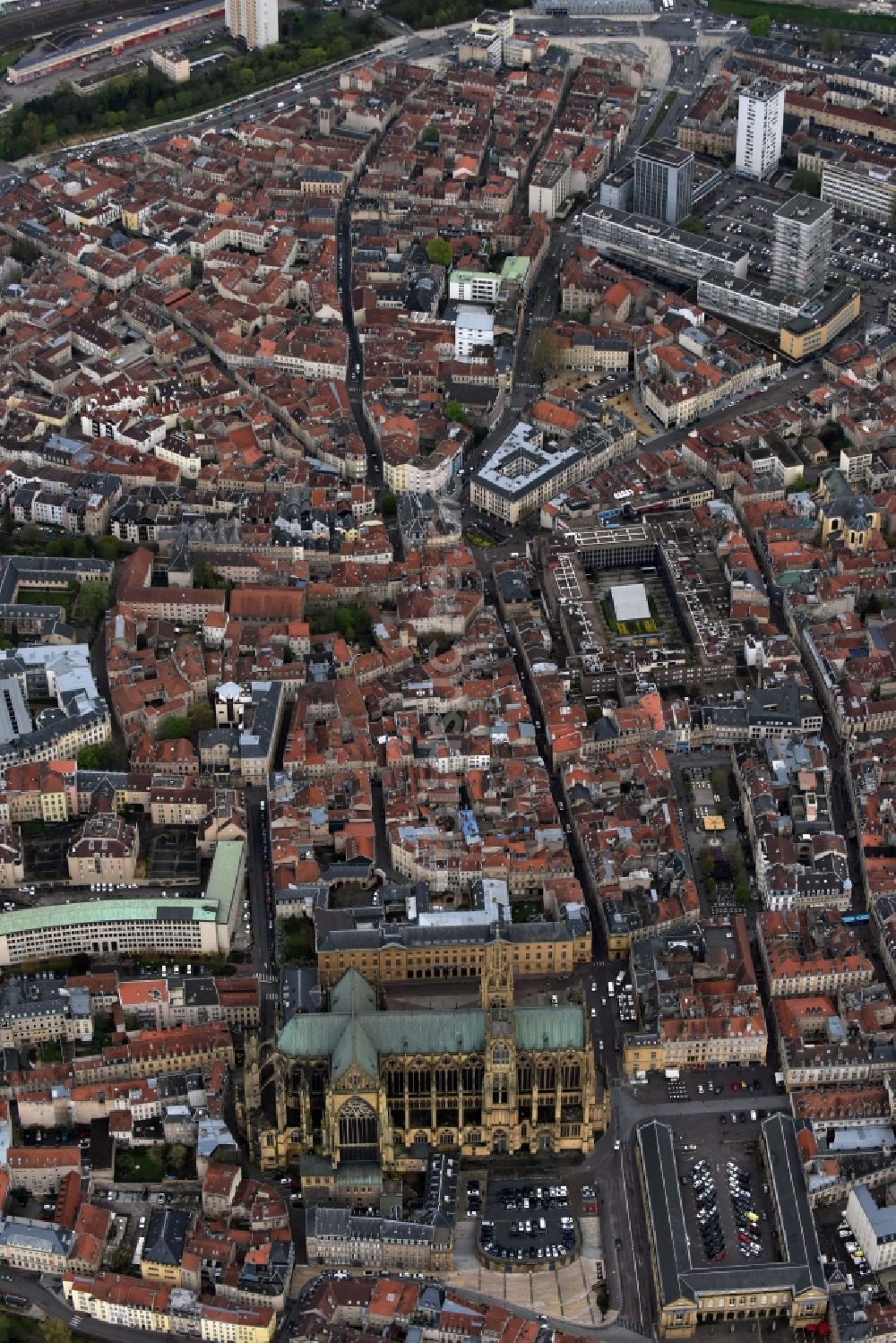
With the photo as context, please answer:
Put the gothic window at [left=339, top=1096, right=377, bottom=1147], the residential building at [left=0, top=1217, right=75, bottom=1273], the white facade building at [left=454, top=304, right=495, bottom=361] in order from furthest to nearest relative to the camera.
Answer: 1. the white facade building at [left=454, top=304, right=495, bottom=361]
2. the gothic window at [left=339, top=1096, right=377, bottom=1147]
3. the residential building at [left=0, top=1217, right=75, bottom=1273]

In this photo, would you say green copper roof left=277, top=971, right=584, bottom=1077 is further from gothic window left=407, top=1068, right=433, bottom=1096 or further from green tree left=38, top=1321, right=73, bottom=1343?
Answer: green tree left=38, top=1321, right=73, bottom=1343

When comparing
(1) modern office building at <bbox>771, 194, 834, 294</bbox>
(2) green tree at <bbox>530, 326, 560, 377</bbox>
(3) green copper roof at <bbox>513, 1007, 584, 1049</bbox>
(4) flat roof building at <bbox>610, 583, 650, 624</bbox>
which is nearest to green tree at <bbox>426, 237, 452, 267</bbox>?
(2) green tree at <bbox>530, 326, 560, 377</bbox>

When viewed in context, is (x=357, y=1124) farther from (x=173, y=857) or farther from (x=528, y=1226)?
(x=173, y=857)

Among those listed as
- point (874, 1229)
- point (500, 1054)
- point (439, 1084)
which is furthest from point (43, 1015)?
point (874, 1229)

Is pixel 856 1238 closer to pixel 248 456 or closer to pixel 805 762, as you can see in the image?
pixel 805 762

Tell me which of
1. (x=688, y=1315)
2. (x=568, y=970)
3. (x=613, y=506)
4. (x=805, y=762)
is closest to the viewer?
(x=688, y=1315)

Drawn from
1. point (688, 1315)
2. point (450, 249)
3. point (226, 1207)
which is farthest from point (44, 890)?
point (450, 249)
